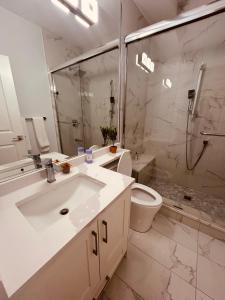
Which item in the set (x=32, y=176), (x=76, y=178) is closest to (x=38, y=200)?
(x=32, y=176)

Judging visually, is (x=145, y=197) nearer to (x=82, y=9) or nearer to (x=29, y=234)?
(x=29, y=234)

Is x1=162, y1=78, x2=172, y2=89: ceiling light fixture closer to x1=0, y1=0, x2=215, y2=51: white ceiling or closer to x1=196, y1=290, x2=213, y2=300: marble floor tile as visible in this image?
x1=0, y1=0, x2=215, y2=51: white ceiling

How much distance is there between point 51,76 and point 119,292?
1690mm

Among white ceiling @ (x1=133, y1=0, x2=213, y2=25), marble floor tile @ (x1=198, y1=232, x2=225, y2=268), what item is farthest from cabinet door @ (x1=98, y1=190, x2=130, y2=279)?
white ceiling @ (x1=133, y1=0, x2=213, y2=25)

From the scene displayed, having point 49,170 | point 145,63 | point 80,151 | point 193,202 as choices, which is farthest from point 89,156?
point 145,63

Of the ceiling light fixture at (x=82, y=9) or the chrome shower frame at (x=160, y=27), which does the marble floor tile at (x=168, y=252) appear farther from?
the ceiling light fixture at (x=82, y=9)

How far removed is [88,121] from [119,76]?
683mm

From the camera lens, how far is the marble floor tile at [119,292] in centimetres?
99

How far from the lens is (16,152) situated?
0.86 m

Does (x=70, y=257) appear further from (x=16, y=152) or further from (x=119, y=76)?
(x=119, y=76)

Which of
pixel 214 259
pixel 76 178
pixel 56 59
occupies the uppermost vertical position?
pixel 56 59

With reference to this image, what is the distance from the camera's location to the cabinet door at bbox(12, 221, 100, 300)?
48 centimetres

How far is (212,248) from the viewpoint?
1.32 m

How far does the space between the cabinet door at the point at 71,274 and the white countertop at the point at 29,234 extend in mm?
33
